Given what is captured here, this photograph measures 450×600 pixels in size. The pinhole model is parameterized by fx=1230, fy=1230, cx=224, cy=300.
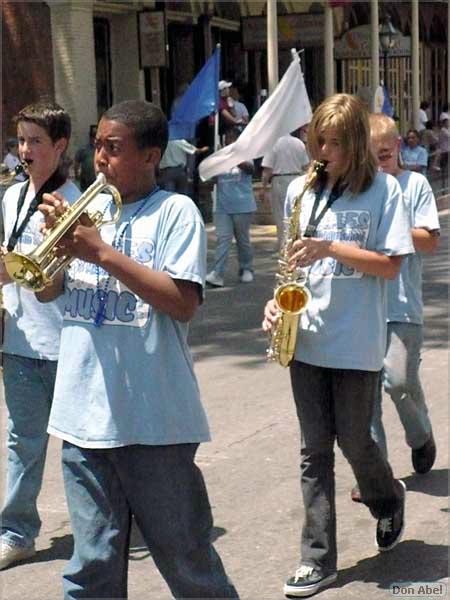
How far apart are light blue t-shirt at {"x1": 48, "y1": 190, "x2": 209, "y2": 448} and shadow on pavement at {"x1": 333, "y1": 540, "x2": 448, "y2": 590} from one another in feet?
5.23

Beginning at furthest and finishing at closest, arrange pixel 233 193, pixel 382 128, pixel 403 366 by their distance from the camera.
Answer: pixel 233 193 → pixel 403 366 → pixel 382 128

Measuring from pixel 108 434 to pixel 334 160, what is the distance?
1632 millimetres

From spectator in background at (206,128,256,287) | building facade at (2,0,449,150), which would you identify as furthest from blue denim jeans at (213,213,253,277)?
building facade at (2,0,449,150)

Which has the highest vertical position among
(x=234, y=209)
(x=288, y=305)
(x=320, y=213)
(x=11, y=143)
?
(x=320, y=213)

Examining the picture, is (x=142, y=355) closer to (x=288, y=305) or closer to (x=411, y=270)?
(x=288, y=305)

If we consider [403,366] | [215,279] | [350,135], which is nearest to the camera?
[350,135]

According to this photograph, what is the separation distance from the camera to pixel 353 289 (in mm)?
4770

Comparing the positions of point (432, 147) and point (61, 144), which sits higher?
point (61, 144)

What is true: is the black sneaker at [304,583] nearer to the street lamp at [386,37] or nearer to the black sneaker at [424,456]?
the black sneaker at [424,456]

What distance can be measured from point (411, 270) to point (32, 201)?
6.16ft

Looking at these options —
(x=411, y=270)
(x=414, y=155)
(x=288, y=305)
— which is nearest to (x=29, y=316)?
(x=288, y=305)

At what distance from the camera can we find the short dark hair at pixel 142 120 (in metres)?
3.69

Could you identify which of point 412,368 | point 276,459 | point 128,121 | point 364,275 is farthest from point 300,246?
point 276,459

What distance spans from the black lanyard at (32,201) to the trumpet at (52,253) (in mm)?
1365
